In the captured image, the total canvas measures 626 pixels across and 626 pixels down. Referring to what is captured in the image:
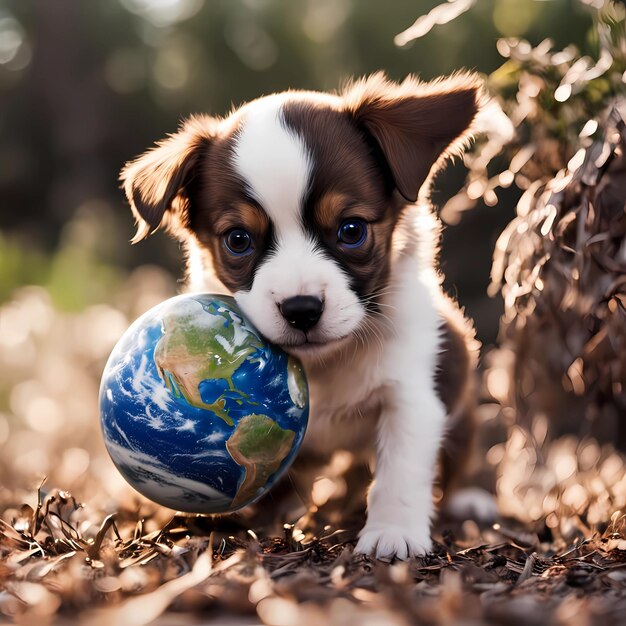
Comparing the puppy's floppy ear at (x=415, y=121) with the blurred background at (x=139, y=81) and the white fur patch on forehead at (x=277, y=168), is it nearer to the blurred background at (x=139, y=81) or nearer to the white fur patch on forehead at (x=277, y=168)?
the white fur patch on forehead at (x=277, y=168)

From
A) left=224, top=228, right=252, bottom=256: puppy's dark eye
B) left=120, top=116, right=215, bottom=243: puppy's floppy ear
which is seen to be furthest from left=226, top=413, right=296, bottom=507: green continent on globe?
left=120, top=116, right=215, bottom=243: puppy's floppy ear

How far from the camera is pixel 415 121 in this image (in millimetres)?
3158

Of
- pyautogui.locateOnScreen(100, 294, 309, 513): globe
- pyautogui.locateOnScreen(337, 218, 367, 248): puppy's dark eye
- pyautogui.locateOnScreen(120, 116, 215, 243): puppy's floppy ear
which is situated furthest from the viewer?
pyautogui.locateOnScreen(120, 116, 215, 243): puppy's floppy ear

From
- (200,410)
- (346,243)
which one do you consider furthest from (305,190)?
(200,410)

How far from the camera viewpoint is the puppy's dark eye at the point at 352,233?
298cm

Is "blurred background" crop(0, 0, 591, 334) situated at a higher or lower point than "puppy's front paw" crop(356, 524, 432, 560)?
higher

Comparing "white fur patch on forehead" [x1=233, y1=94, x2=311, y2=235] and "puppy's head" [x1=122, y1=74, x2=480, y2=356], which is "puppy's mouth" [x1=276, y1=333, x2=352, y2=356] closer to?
"puppy's head" [x1=122, y1=74, x2=480, y2=356]

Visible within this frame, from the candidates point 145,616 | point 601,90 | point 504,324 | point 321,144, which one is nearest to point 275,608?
point 145,616

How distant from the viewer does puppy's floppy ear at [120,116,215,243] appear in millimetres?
3141

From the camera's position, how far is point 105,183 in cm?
1252

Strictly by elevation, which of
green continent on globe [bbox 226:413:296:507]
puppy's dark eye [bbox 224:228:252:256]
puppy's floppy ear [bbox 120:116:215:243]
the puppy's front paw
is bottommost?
the puppy's front paw

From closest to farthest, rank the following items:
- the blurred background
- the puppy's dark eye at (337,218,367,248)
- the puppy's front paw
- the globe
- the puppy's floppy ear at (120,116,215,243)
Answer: the globe, the puppy's front paw, the puppy's dark eye at (337,218,367,248), the puppy's floppy ear at (120,116,215,243), the blurred background

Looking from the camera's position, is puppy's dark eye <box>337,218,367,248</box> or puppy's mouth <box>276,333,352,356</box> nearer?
puppy's mouth <box>276,333,352,356</box>

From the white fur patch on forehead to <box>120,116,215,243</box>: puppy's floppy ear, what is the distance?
29 centimetres
